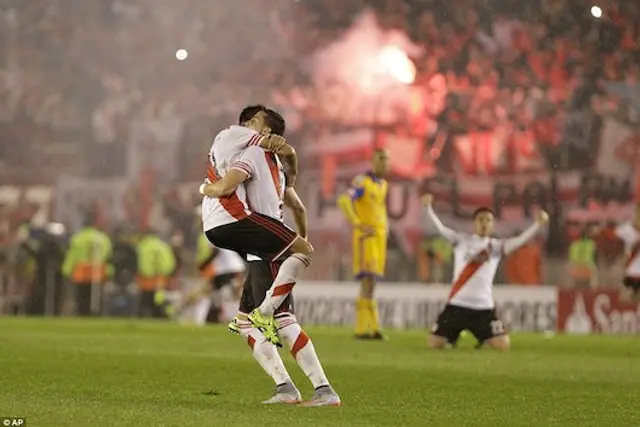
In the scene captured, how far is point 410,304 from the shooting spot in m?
25.2

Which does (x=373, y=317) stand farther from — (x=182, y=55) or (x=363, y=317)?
(x=182, y=55)

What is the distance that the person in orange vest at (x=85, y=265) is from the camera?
28.5m

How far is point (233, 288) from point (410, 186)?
6.94m

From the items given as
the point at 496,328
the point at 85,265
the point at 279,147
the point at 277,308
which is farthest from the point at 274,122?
the point at 85,265

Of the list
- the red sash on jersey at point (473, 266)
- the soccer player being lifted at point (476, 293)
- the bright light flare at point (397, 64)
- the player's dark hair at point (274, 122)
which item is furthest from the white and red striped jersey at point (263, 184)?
the bright light flare at point (397, 64)

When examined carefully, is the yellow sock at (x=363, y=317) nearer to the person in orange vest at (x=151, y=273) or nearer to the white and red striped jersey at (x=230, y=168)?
the white and red striped jersey at (x=230, y=168)

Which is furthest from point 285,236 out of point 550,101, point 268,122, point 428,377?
point 550,101

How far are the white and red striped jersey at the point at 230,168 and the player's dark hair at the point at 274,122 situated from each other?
0.17 m

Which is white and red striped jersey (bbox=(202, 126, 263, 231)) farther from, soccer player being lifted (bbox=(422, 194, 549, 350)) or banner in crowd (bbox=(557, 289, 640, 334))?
banner in crowd (bbox=(557, 289, 640, 334))

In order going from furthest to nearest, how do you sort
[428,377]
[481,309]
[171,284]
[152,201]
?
[152,201], [171,284], [481,309], [428,377]

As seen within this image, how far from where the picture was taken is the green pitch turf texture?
796cm

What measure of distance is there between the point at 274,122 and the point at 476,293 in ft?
25.7

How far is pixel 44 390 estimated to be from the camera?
941 centimetres

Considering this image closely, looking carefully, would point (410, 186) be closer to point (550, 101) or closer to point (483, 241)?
point (550, 101)
